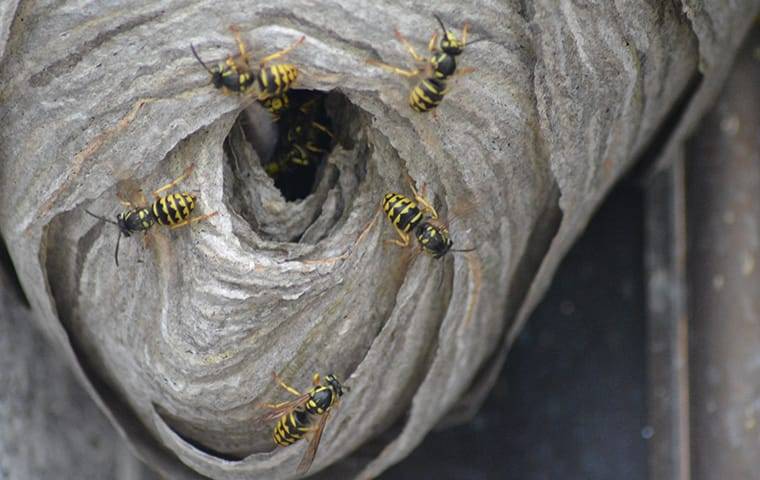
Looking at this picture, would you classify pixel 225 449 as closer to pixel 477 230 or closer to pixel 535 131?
pixel 477 230

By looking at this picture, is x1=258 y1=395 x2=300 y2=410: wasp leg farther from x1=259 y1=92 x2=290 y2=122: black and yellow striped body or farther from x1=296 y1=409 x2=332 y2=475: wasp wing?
x1=259 y1=92 x2=290 y2=122: black and yellow striped body

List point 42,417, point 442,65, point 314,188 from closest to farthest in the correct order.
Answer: point 442,65, point 314,188, point 42,417

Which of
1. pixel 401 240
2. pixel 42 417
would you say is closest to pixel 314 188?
pixel 401 240

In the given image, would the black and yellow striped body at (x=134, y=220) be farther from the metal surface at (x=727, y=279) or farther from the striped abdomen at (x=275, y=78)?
the metal surface at (x=727, y=279)

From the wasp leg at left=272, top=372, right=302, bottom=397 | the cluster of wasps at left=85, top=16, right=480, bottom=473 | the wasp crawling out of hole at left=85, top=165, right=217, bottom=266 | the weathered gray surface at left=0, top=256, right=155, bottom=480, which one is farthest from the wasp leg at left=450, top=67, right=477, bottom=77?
the weathered gray surface at left=0, top=256, right=155, bottom=480

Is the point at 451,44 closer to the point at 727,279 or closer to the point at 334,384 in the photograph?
the point at 334,384
